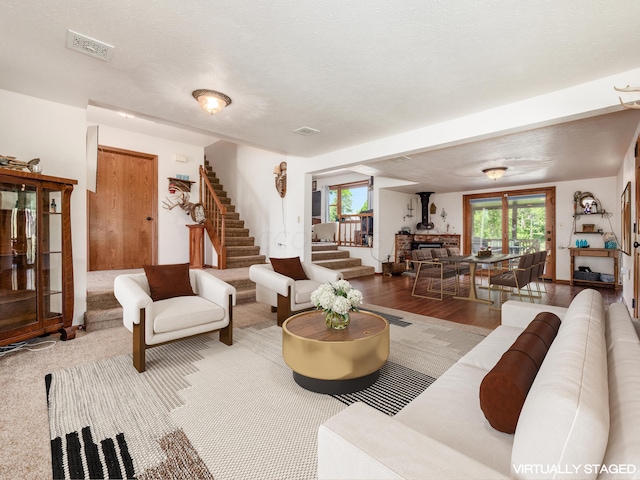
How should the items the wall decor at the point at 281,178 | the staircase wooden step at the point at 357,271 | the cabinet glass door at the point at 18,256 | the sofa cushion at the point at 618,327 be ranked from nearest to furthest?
the sofa cushion at the point at 618,327 → the cabinet glass door at the point at 18,256 → the wall decor at the point at 281,178 → the staircase wooden step at the point at 357,271

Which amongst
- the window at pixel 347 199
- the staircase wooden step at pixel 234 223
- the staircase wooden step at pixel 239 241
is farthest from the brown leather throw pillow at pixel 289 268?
the window at pixel 347 199

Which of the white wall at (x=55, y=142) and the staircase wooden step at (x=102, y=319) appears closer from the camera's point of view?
the white wall at (x=55, y=142)

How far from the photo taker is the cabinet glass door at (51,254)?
3113 millimetres

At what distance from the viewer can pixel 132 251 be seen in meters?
5.79

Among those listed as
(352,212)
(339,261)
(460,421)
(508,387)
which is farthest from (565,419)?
(352,212)

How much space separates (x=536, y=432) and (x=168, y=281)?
322 centimetres

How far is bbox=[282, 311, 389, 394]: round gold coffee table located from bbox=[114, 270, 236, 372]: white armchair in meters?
0.94

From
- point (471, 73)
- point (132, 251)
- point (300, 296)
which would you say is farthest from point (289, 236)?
point (471, 73)

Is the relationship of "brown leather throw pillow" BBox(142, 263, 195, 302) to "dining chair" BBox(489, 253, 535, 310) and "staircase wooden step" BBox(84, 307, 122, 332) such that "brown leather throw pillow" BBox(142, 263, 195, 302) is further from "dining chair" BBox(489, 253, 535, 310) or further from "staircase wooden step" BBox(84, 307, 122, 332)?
"dining chair" BBox(489, 253, 535, 310)

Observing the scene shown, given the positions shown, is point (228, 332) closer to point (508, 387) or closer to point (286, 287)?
point (286, 287)

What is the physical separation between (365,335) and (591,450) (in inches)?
64.1

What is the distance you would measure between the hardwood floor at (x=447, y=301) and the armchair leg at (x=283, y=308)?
1751 mm

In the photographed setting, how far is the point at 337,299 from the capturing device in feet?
7.90

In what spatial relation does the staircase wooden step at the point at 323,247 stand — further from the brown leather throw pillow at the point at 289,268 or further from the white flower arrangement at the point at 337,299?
the white flower arrangement at the point at 337,299
